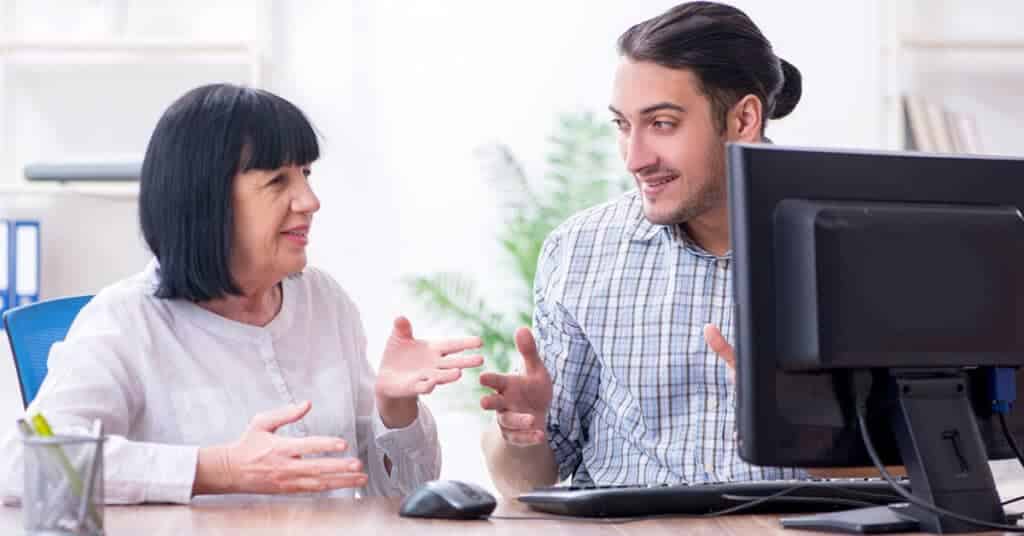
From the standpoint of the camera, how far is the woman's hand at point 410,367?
5.87 feet

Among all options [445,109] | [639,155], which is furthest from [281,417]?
[445,109]

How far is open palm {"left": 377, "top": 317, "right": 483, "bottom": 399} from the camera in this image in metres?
1.80

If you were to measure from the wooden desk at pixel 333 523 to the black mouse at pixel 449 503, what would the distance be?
0.01 meters

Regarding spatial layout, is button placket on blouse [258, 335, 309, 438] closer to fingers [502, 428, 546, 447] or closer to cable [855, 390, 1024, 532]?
fingers [502, 428, 546, 447]

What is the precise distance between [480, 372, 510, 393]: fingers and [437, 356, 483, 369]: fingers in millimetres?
60

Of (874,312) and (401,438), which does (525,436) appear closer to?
(401,438)

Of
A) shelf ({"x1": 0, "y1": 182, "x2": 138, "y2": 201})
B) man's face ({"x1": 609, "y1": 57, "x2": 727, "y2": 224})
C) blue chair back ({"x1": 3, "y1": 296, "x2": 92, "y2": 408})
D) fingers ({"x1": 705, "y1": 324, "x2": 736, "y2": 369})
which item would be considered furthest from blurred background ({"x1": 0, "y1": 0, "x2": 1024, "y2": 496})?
fingers ({"x1": 705, "y1": 324, "x2": 736, "y2": 369})

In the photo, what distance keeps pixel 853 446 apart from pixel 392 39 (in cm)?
288

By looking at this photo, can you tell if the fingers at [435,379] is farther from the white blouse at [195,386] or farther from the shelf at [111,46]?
the shelf at [111,46]

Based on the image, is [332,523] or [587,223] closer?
[332,523]

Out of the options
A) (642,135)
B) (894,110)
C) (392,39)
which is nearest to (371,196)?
(392,39)

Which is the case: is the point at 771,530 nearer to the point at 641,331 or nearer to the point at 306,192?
the point at 641,331

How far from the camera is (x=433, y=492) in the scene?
5.05 ft

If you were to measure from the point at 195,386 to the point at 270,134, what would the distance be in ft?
1.25
